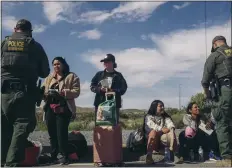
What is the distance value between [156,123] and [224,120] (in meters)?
1.41

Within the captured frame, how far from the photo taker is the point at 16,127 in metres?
4.85

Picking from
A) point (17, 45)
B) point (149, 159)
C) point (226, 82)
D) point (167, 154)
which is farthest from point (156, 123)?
point (17, 45)

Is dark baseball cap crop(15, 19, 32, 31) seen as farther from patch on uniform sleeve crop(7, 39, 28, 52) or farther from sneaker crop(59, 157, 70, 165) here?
sneaker crop(59, 157, 70, 165)

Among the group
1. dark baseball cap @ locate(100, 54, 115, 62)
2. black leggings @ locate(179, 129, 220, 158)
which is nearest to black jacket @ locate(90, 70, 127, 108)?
dark baseball cap @ locate(100, 54, 115, 62)

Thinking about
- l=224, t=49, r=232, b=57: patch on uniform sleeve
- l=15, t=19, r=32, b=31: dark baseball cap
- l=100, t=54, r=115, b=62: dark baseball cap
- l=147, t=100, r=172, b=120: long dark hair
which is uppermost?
l=15, t=19, r=32, b=31: dark baseball cap

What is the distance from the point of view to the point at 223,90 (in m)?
5.59

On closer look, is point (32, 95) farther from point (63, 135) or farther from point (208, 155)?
point (208, 155)

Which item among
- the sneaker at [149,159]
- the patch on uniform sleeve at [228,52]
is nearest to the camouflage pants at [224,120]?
the patch on uniform sleeve at [228,52]

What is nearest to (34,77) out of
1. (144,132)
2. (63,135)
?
(63,135)

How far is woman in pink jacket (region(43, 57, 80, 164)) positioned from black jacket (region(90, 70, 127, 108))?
365 millimetres

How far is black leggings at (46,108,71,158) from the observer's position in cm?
584

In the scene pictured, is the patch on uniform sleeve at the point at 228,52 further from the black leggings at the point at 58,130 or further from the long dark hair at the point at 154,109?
the black leggings at the point at 58,130

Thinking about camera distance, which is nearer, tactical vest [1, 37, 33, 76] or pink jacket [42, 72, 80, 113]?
tactical vest [1, 37, 33, 76]

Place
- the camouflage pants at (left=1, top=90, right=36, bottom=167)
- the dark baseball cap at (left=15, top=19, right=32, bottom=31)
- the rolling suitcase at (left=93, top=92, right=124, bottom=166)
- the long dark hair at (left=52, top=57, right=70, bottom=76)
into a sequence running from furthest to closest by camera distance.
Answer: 1. the long dark hair at (left=52, top=57, right=70, bottom=76)
2. the rolling suitcase at (left=93, top=92, right=124, bottom=166)
3. the dark baseball cap at (left=15, top=19, right=32, bottom=31)
4. the camouflage pants at (left=1, top=90, right=36, bottom=167)
